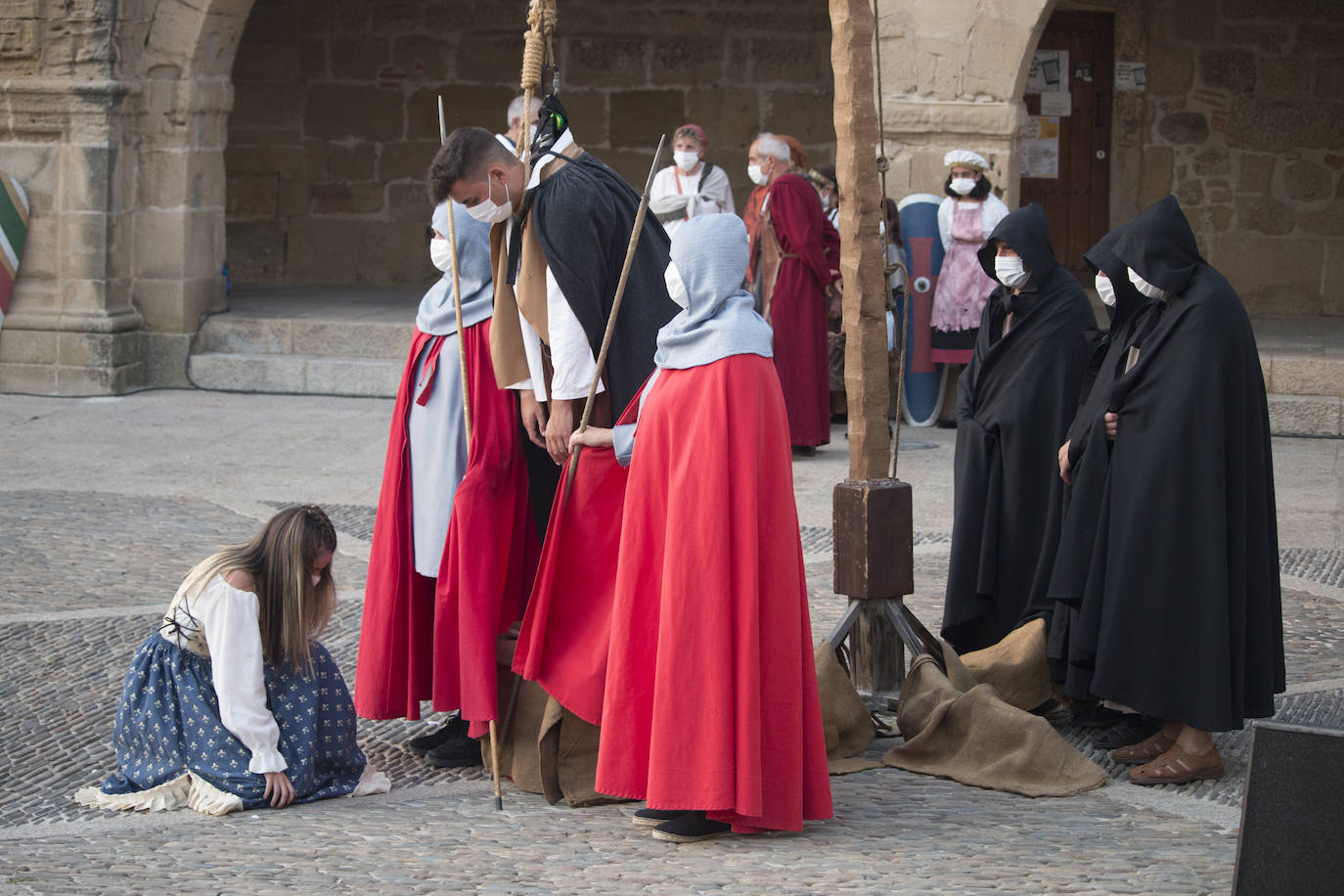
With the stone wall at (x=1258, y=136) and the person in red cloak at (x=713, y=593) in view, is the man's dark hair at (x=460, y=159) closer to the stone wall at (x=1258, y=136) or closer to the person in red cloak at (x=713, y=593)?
the person in red cloak at (x=713, y=593)

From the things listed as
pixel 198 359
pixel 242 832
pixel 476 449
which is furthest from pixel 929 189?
pixel 242 832

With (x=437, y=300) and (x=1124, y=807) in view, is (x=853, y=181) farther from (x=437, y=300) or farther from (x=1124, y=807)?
(x=1124, y=807)

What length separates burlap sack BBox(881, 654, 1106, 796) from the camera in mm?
4242

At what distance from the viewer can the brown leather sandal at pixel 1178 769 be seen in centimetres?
429

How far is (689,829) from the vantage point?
379 cm

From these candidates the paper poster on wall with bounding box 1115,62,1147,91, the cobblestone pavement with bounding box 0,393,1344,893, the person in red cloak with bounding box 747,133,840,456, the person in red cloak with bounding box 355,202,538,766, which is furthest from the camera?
the paper poster on wall with bounding box 1115,62,1147,91

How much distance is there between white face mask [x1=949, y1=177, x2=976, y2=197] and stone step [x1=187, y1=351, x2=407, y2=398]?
3596 millimetres

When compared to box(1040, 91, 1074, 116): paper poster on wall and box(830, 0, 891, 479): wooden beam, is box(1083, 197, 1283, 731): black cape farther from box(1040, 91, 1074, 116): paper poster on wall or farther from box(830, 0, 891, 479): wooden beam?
box(1040, 91, 1074, 116): paper poster on wall

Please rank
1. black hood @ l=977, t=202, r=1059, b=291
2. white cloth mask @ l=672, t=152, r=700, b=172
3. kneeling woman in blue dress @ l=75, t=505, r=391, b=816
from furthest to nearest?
1. white cloth mask @ l=672, t=152, r=700, b=172
2. black hood @ l=977, t=202, r=1059, b=291
3. kneeling woman in blue dress @ l=75, t=505, r=391, b=816

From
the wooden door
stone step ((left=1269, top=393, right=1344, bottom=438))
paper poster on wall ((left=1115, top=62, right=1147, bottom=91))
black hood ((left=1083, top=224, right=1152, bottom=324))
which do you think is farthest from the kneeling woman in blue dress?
paper poster on wall ((left=1115, top=62, right=1147, bottom=91))

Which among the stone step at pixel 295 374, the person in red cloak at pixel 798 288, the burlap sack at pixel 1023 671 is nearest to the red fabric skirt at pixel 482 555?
the burlap sack at pixel 1023 671

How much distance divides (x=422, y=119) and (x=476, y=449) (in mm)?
10108

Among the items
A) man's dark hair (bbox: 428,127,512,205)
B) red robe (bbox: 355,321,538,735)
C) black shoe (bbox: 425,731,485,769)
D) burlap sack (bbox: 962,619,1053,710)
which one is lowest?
black shoe (bbox: 425,731,485,769)

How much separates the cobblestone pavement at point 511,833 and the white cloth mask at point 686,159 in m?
4.61
